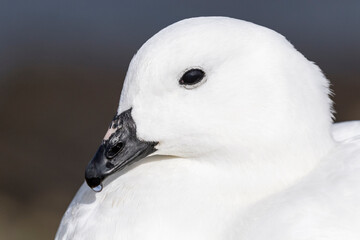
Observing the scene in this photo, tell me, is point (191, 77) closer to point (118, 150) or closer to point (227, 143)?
point (227, 143)

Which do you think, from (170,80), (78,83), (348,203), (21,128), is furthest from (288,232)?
(78,83)

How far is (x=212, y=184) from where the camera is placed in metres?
2.53

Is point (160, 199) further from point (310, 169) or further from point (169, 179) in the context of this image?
point (310, 169)

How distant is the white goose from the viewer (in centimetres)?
241

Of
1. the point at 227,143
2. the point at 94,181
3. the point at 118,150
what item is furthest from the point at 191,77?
the point at 94,181

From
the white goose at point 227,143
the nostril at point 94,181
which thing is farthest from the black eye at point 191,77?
the nostril at point 94,181

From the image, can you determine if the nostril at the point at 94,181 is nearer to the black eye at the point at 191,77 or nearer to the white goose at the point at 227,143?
the white goose at the point at 227,143

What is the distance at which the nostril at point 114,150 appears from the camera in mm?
2523

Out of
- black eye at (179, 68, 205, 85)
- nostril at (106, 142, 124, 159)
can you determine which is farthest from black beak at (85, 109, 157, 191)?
black eye at (179, 68, 205, 85)

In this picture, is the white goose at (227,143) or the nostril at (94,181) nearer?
the white goose at (227,143)

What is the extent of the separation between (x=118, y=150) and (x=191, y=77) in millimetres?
373

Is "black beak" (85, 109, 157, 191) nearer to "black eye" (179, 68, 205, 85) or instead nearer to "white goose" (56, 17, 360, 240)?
"white goose" (56, 17, 360, 240)

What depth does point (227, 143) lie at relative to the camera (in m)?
2.46

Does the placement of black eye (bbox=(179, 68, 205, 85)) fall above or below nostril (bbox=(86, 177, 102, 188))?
above
